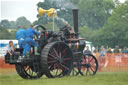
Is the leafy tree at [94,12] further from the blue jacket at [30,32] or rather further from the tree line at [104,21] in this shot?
the blue jacket at [30,32]

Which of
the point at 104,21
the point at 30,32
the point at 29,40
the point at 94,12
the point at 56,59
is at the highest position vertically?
the point at 94,12

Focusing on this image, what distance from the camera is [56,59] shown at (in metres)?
15.3

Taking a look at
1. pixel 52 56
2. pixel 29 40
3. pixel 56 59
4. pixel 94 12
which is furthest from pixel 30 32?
pixel 94 12

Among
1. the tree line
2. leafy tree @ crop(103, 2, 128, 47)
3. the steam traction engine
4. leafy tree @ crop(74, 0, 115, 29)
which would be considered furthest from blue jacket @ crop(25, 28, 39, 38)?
leafy tree @ crop(74, 0, 115, 29)

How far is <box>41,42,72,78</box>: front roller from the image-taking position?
14789mm

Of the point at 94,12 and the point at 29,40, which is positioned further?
the point at 94,12

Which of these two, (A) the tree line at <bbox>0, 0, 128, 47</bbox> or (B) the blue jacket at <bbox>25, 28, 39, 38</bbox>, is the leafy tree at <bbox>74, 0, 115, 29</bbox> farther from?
(B) the blue jacket at <bbox>25, 28, 39, 38</bbox>

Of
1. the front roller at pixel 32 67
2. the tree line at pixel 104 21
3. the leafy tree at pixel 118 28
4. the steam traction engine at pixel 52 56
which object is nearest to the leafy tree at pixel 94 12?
the tree line at pixel 104 21

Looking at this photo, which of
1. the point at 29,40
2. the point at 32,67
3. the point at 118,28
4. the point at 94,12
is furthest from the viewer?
the point at 94,12

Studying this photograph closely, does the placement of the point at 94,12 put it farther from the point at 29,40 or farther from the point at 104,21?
the point at 29,40

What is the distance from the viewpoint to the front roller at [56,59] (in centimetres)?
1479

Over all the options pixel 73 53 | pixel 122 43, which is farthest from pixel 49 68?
pixel 122 43

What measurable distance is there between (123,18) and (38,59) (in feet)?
161

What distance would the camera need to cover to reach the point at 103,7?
252ft
